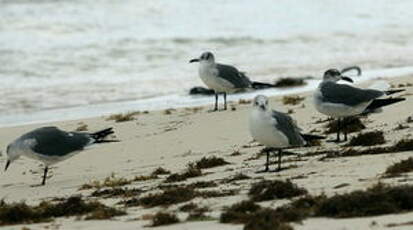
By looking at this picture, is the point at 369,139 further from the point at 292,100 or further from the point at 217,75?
the point at 217,75

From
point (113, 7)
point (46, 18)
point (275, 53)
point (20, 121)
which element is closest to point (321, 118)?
point (20, 121)

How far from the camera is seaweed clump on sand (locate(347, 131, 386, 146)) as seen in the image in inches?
395

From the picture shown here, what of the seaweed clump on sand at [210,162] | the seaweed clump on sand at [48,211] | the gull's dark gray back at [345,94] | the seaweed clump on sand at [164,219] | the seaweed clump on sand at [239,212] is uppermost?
the gull's dark gray back at [345,94]

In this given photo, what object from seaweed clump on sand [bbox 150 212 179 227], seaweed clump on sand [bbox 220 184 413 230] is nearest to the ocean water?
seaweed clump on sand [bbox 150 212 179 227]

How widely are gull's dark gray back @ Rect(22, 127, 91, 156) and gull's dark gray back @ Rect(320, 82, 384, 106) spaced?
2624 millimetres

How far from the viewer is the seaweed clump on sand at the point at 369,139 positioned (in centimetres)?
1002

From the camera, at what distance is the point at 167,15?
107 feet

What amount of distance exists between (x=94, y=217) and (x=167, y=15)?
2537cm

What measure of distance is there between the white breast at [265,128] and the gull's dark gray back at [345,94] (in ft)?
4.66

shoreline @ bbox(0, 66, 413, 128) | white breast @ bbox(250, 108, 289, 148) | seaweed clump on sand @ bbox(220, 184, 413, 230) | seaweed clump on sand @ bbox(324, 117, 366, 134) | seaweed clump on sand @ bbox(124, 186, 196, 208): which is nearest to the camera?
seaweed clump on sand @ bbox(220, 184, 413, 230)

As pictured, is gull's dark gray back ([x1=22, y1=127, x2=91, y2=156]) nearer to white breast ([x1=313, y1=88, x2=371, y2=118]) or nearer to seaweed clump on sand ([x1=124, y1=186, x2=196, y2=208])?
white breast ([x1=313, y1=88, x2=371, y2=118])

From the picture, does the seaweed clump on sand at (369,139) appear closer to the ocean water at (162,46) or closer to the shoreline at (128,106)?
the shoreline at (128,106)

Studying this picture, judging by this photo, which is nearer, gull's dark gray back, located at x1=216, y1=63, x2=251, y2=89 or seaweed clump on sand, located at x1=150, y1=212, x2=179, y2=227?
seaweed clump on sand, located at x1=150, y1=212, x2=179, y2=227

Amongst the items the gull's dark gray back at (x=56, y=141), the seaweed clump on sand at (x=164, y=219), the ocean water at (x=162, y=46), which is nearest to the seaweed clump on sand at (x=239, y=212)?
the seaweed clump on sand at (x=164, y=219)
